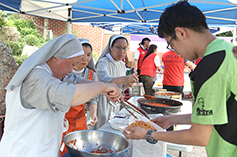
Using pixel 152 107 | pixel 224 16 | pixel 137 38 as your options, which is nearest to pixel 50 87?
pixel 152 107

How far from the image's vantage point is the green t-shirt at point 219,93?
2.96 feet

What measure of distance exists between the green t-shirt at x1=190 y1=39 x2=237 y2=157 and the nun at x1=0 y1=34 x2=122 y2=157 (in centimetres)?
65

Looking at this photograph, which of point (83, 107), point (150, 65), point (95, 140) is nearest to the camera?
point (95, 140)

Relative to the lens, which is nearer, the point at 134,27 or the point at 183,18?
the point at 183,18

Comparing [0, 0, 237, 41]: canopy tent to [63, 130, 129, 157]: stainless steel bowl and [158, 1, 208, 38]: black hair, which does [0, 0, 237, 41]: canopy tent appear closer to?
[158, 1, 208, 38]: black hair

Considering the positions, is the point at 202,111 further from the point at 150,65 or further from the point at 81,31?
the point at 81,31

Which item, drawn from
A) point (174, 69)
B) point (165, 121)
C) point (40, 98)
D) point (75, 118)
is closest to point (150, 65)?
point (174, 69)

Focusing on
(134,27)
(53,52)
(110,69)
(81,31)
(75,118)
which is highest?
(81,31)

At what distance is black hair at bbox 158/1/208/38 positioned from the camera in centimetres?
109

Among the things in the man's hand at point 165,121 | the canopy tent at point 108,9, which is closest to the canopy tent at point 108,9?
the canopy tent at point 108,9

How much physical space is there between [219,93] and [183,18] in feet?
1.57

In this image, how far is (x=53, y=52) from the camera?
1.35 metres

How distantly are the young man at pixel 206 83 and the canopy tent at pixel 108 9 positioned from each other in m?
4.14

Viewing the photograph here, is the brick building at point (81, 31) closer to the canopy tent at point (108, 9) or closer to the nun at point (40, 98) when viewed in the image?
the canopy tent at point (108, 9)
